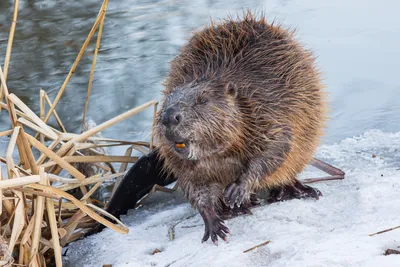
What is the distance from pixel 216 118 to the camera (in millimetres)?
2238

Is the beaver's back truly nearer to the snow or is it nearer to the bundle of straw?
the snow

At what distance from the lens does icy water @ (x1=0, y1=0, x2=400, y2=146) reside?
386 centimetres

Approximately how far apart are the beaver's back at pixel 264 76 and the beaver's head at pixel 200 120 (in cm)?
8

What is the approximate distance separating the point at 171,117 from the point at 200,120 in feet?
0.43

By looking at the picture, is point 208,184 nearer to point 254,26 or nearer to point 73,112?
point 254,26

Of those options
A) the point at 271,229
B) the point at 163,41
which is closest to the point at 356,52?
the point at 163,41

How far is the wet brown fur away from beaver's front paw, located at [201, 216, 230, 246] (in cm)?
14

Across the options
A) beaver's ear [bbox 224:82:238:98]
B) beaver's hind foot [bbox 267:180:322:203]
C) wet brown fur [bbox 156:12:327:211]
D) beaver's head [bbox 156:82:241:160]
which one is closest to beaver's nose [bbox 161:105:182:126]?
beaver's head [bbox 156:82:241:160]

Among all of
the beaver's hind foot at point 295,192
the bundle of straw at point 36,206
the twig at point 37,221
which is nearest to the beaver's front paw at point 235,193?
the beaver's hind foot at point 295,192

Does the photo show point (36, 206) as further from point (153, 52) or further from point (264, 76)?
point (153, 52)

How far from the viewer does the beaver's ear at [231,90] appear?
91.6 inches

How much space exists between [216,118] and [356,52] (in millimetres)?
2678

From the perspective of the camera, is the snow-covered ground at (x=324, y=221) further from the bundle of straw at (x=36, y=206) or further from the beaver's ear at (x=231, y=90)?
the beaver's ear at (x=231, y=90)

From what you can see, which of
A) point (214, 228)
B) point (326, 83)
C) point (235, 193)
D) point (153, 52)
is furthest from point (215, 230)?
point (153, 52)
